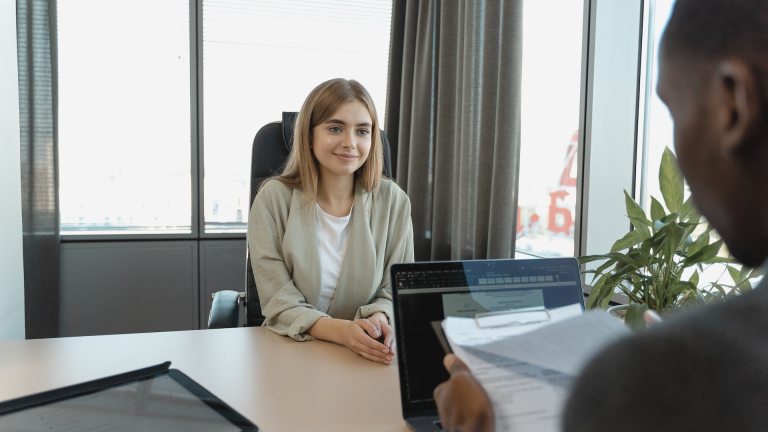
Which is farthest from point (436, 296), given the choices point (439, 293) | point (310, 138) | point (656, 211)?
point (310, 138)

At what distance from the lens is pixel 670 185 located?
1.19m

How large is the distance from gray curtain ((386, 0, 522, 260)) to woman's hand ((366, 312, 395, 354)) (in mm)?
886

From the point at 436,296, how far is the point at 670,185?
0.60m

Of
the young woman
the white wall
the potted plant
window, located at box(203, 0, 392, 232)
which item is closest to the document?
the potted plant

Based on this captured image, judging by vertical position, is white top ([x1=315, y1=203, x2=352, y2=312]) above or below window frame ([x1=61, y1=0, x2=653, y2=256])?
below

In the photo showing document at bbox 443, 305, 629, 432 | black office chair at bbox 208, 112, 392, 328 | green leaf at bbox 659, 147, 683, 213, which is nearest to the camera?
document at bbox 443, 305, 629, 432

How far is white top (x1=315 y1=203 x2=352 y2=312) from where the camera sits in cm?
167

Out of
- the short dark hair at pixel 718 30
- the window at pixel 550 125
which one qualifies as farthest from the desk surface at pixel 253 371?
the window at pixel 550 125

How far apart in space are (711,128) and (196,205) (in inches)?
120

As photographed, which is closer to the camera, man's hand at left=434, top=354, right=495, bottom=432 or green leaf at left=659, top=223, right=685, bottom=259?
man's hand at left=434, top=354, right=495, bottom=432

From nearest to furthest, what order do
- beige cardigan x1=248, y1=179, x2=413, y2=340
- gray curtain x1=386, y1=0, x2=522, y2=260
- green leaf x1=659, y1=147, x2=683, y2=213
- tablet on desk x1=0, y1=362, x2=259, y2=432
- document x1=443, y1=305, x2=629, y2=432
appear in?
document x1=443, y1=305, x2=629, y2=432
tablet on desk x1=0, y1=362, x2=259, y2=432
green leaf x1=659, y1=147, x2=683, y2=213
beige cardigan x1=248, y1=179, x2=413, y2=340
gray curtain x1=386, y1=0, x2=522, y2=260

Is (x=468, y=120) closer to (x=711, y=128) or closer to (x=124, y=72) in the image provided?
(x=124, y=72)

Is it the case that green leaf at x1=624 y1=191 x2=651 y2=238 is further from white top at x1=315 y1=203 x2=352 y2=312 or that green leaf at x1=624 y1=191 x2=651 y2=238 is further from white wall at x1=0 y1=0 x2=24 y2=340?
white wall at x1=0 y1=0 x2=24 y2=340

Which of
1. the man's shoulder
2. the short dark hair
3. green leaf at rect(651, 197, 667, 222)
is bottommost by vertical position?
the man's shoulder
